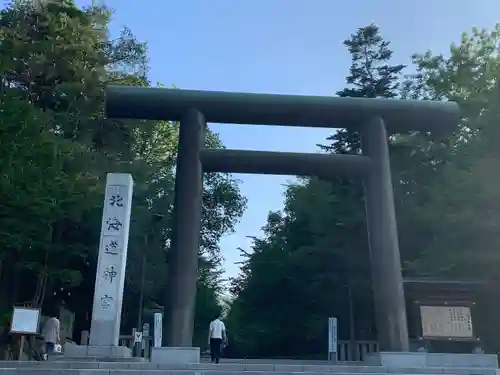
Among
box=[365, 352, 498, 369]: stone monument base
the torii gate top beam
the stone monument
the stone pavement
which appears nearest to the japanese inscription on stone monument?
the stone monument

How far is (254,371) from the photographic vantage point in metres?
8.87

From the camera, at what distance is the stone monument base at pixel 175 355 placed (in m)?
10.4

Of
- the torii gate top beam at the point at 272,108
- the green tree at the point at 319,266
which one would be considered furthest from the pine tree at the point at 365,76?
the torii gate top beam at the point at 272,108

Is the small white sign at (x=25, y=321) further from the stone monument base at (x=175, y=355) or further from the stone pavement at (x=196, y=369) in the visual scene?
the stone monument base at (x=175, y=355)

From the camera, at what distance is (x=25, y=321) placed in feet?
41.7

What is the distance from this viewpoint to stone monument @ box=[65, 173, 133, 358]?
35.1 ft

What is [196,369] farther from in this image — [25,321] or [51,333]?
[25,321]

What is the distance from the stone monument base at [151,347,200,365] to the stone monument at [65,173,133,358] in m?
0.72

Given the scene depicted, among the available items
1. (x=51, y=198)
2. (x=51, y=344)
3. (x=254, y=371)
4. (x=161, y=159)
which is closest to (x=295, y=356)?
(x=161, y=159)

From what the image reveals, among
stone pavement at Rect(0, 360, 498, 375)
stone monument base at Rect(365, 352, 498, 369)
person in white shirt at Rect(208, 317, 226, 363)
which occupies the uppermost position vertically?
person in white shirt at Rect(208, 317, 226, 363)

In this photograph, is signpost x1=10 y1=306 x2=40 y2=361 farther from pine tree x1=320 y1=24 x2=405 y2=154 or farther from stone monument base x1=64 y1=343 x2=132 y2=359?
pine tree x1=320 y1=24 x2=405 y2=154

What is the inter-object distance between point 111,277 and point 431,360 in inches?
251

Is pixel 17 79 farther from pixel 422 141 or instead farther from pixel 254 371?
pixel 254 371

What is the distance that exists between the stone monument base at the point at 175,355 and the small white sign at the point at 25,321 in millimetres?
3713
